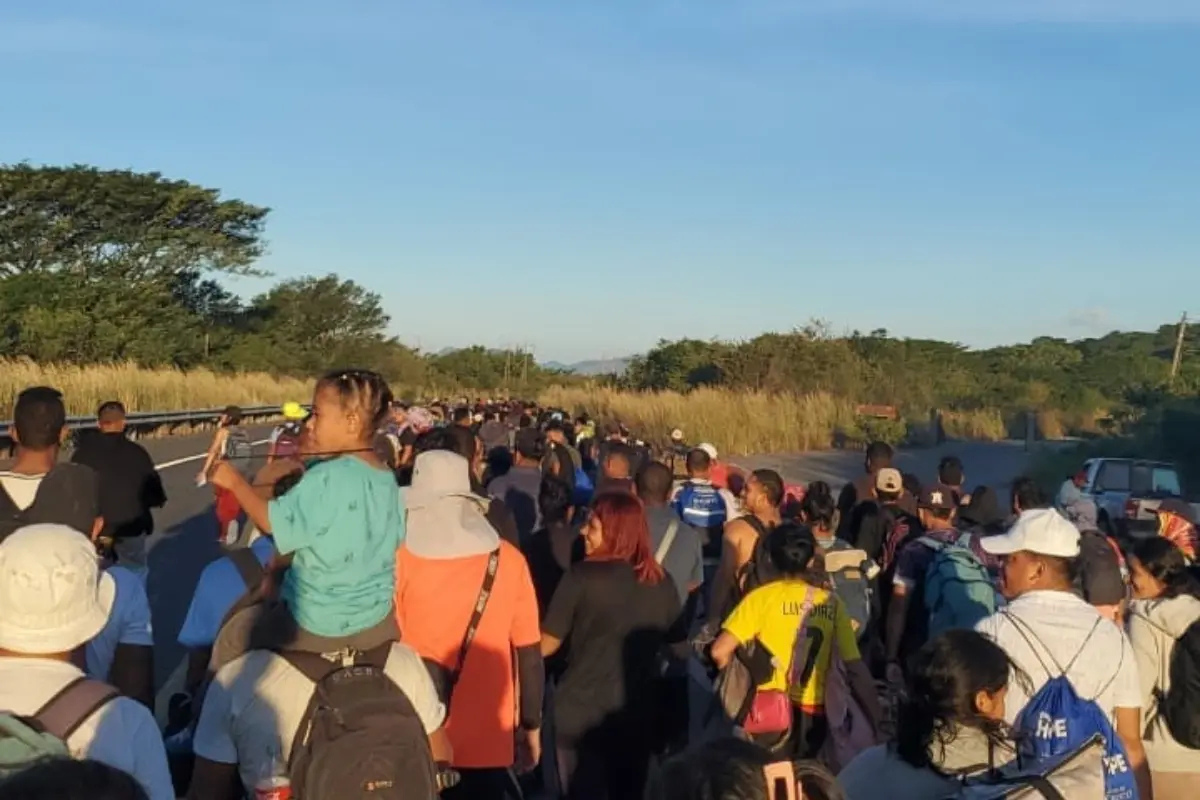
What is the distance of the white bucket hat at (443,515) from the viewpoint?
5.29 meters

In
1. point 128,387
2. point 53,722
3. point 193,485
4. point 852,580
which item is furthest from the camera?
point 128,387

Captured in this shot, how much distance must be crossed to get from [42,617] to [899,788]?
82.7 inches

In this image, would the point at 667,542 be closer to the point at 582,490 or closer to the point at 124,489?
the point at 582,490

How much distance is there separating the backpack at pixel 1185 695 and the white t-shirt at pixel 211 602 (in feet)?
11.4

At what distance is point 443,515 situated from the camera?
5340 mm

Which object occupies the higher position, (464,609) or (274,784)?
(464,609)

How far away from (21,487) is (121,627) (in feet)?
5.25

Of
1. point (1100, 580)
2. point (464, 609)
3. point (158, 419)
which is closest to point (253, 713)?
point (464, 609)

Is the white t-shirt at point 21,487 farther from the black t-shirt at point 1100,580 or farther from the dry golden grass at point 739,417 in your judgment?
the dry golden grass at point 739,417

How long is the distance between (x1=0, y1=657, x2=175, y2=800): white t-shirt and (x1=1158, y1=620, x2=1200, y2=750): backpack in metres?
3.92

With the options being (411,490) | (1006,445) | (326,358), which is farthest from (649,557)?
(326,358)

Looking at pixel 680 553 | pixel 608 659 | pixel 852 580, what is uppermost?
pixel 680 553

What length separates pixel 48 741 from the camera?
9.37 feet

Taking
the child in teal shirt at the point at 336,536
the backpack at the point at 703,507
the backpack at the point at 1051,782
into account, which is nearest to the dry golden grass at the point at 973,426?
the backpack at the point at 703,507
